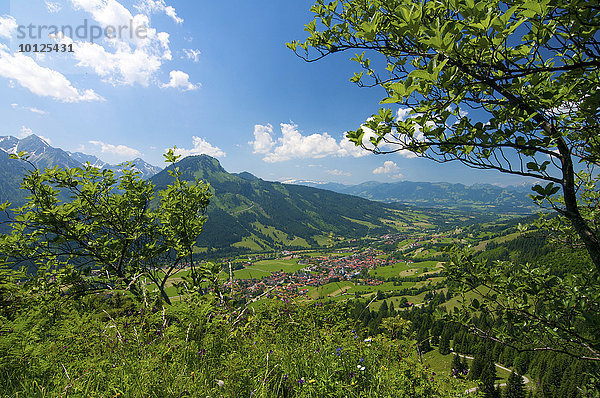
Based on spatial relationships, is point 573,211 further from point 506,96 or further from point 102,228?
point 102,228

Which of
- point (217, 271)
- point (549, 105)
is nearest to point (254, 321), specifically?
point (217, 271)

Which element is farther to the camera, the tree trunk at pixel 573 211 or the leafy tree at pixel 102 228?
the leafy tree at pixel 102 228

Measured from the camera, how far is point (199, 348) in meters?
3.37

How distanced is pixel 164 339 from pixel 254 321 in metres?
1.73

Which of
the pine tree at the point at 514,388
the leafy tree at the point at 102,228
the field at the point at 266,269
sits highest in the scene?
the leafy tree at the point at 102,228

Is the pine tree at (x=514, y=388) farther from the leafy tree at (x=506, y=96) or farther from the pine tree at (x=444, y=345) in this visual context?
the leafy tree at (x=506, y=96)

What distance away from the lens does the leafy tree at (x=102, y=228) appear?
5660 millimetres

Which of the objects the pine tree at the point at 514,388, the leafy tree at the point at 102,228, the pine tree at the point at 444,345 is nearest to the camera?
the leafy tree at the point at 102,228

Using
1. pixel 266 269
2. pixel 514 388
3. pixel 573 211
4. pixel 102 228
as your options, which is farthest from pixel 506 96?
pixel 266 269

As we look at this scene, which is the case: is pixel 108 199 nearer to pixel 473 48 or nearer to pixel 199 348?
pixel 199 348

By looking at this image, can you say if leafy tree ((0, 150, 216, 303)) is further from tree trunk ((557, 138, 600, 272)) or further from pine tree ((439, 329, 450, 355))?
pine tree ((439, 329, 450, 355))

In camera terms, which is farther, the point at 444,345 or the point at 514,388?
the point at 444,345

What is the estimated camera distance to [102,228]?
22.1 ft

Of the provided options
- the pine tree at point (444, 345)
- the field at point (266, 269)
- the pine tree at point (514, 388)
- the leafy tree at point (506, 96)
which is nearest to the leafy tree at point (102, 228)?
the leafy tree at point (506, 96)
